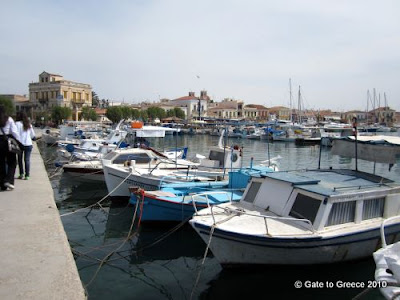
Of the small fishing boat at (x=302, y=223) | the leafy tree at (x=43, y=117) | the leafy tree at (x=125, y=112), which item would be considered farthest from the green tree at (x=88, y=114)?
the small fishing boat at (x=302, y=223)

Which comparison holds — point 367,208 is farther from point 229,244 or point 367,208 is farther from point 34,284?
point 34,284

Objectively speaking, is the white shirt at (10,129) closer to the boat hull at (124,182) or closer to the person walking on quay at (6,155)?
the person walking on quay at (6,155)

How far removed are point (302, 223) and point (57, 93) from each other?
97249 millimetres

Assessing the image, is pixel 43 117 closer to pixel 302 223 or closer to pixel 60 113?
pixel 60 113

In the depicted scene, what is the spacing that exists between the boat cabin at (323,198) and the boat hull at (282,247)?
1.41 feet

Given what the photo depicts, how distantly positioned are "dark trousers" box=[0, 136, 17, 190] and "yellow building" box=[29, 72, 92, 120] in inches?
3510

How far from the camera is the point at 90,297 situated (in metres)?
8.23

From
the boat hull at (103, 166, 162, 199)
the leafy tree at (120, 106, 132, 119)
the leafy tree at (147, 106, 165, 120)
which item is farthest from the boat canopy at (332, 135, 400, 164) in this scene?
the leafy tree at (147, 106, 165, 120)

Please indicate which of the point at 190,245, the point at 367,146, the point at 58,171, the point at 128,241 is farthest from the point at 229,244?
the point at 58,171

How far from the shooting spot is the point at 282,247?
858 centimetres

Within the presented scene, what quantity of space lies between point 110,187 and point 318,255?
11023mm

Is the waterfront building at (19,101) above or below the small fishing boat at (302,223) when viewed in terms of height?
above

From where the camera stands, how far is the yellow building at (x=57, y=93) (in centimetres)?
9581

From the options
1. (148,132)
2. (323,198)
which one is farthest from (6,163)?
(148,132)
